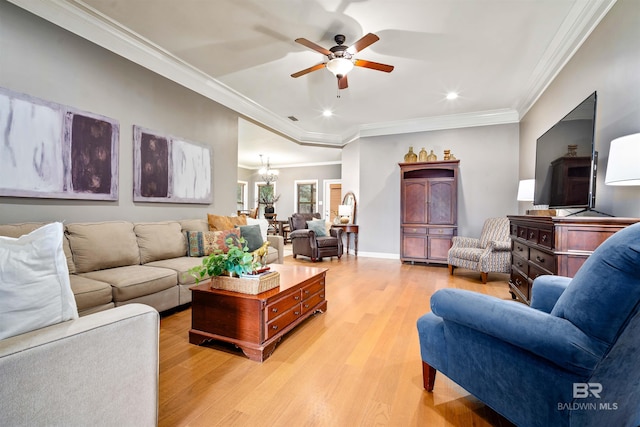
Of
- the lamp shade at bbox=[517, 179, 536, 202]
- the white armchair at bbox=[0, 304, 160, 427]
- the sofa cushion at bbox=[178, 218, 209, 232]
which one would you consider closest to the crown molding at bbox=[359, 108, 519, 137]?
the lamp shade at bbox=[517, 179, 536, 202]

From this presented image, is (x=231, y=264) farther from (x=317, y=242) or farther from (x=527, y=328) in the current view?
(x=317, y=242)

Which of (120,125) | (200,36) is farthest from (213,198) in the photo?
(200,36)

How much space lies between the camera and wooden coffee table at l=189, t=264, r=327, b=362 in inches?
78.7

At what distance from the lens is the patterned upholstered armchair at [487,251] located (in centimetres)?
405

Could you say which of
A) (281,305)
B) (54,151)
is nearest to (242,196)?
(54,151)

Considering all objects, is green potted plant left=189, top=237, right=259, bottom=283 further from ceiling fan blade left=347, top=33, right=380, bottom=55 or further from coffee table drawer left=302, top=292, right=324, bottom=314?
ceiling fan blade left=347, top=33, right=380, bottom=55

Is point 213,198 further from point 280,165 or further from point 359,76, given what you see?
point 280,165

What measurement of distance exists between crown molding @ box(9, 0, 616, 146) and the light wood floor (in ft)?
9.38

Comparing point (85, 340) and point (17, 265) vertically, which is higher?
point (17, 265)

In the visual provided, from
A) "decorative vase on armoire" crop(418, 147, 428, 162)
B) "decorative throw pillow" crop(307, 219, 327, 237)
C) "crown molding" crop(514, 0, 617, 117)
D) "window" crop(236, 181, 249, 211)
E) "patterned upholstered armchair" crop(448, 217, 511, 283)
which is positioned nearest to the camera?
"crown molding" crop(514, 0, 617, 117)

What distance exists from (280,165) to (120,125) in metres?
7.47

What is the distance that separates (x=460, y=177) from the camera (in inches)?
219

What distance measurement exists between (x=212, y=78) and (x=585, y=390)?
4.58m

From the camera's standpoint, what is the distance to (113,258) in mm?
2705
